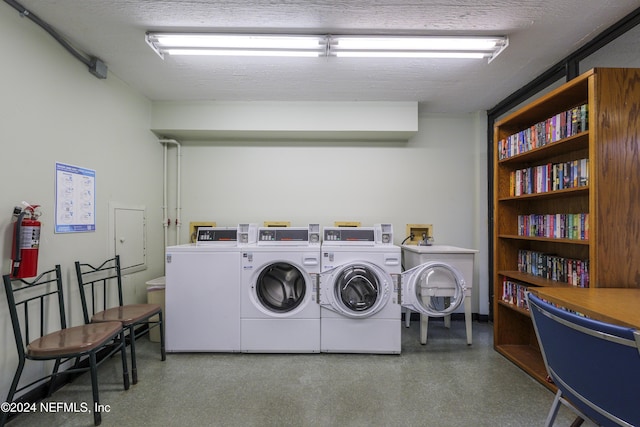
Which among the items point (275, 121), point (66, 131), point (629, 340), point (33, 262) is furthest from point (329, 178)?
point (629, 340)

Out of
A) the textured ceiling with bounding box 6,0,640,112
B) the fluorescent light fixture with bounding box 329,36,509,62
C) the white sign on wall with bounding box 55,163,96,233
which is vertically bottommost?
the white sign on wall with bounding box 55,163,96,233

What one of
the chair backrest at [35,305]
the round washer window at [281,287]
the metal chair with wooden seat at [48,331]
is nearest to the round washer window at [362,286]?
the round washer window at [281,287]

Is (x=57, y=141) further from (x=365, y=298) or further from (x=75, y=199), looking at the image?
(x=365, y=298)

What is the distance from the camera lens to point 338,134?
3238mm

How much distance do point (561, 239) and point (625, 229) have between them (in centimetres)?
35

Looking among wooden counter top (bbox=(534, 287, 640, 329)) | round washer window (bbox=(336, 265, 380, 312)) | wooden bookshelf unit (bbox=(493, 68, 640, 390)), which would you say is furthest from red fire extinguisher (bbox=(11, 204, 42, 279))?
wooden bookshelf unit (bbox=(493, 68, 640, 390))

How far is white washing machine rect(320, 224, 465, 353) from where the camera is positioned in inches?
99.3

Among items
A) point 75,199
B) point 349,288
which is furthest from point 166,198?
point 349,288

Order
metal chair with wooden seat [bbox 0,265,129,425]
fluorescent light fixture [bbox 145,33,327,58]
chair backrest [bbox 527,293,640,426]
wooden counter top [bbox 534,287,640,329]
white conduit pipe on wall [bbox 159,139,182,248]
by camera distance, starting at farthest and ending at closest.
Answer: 1. white conduit pipe on wall [bbox 159,139,182,248]
2. fluorescent light fixture [bbox 145,33,327,58]
3. metal chair with wooden seat [bbox 0,265,129,425]
4. wooden counter top [bbox 534,287,640,329]
5. chair backrest [bbox 527,293,640,426]

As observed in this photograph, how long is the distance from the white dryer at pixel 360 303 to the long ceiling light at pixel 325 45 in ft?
5.35

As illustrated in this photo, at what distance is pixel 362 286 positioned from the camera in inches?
103

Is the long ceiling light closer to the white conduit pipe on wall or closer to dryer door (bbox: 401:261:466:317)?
the white conduit pipe on wall

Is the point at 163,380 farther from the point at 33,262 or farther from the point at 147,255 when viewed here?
the point at 147,255

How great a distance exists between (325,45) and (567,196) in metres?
2.29
